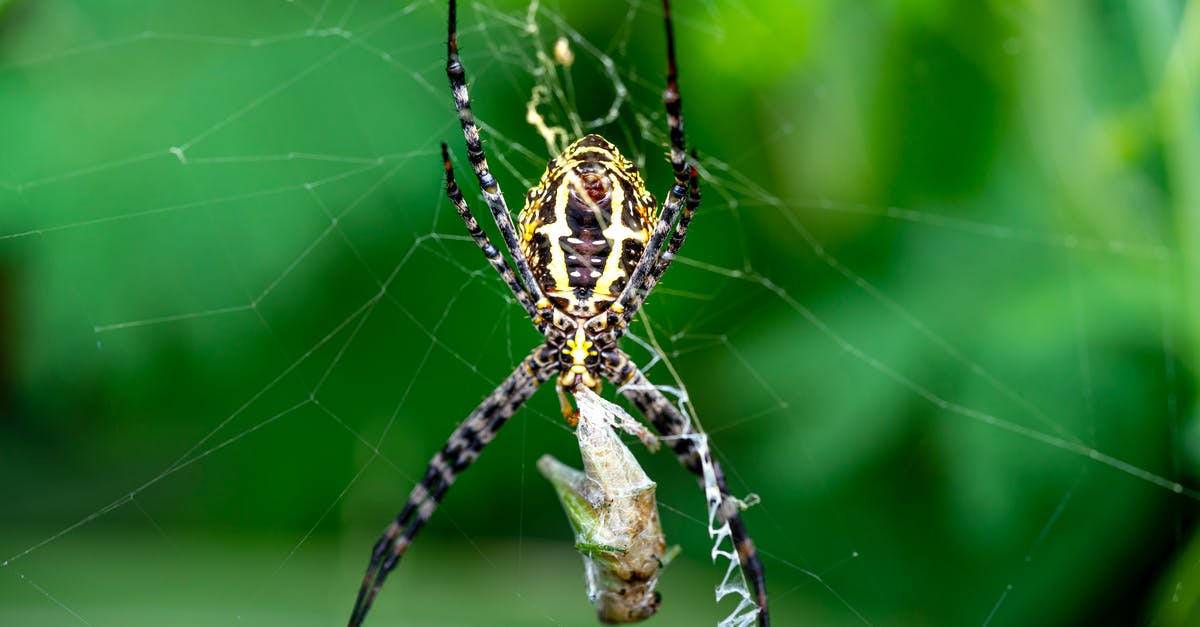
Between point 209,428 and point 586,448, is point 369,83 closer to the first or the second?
point 209,428

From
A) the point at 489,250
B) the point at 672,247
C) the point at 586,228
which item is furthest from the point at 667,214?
the point at 489,250

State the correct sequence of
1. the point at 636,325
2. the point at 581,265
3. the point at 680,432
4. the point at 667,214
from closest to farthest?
the point at 667,214
the point at 581,265
the point at 680,432
the point at 636,325

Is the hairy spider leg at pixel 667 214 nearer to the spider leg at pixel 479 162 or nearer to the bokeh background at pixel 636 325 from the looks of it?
the spider leg at pixel 479 162

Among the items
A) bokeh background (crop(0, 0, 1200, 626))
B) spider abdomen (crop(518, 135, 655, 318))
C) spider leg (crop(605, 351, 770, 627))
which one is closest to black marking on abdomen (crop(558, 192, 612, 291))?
spider abdomen (crop(518, 135, 655, 318))

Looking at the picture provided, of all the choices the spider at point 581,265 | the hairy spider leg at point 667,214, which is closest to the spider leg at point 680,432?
the spider at point 581,265

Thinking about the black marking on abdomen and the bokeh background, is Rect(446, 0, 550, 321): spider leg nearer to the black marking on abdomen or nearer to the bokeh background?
the black marking on abdomen

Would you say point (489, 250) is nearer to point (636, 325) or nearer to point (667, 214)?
point (667, 214)
